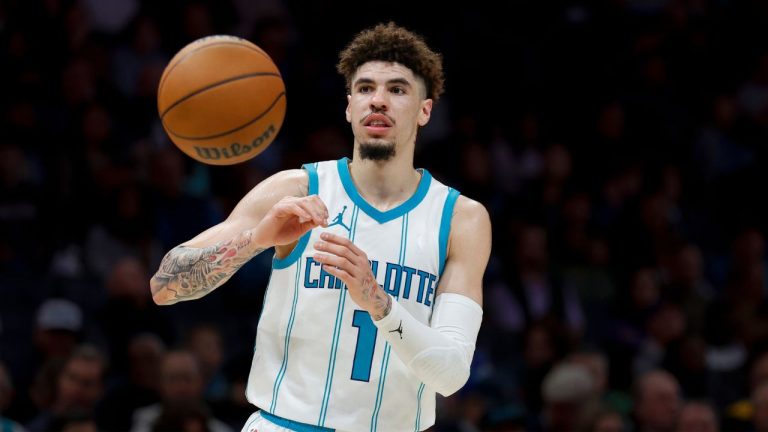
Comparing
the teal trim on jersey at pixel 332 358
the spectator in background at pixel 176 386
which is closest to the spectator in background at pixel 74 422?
the spectator in background at pixel 176 386

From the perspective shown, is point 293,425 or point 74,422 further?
point 74,422

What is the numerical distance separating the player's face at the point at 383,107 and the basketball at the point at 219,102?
406 mm

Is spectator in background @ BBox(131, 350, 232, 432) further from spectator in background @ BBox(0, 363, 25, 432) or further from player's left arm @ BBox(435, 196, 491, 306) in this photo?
player's left arm @ BBox(435, 196, 491, 306)

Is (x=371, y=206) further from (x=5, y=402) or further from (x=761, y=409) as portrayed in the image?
(x=761, y=409)

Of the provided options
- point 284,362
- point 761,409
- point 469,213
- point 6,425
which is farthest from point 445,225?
point 761,409

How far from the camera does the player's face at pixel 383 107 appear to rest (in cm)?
489

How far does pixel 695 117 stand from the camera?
12820 mm

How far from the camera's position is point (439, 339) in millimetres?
4535

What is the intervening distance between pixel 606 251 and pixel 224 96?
6442 millimetres

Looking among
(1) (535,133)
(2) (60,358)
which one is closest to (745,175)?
(1) (535,133)

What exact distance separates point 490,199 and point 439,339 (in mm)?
6226

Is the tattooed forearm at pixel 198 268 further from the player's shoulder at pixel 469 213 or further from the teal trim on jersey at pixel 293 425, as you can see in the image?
the player's shoulder at pixel 469 213

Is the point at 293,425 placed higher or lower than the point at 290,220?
lower

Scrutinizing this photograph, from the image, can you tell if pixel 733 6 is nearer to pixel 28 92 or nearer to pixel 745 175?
pixel 745 175
